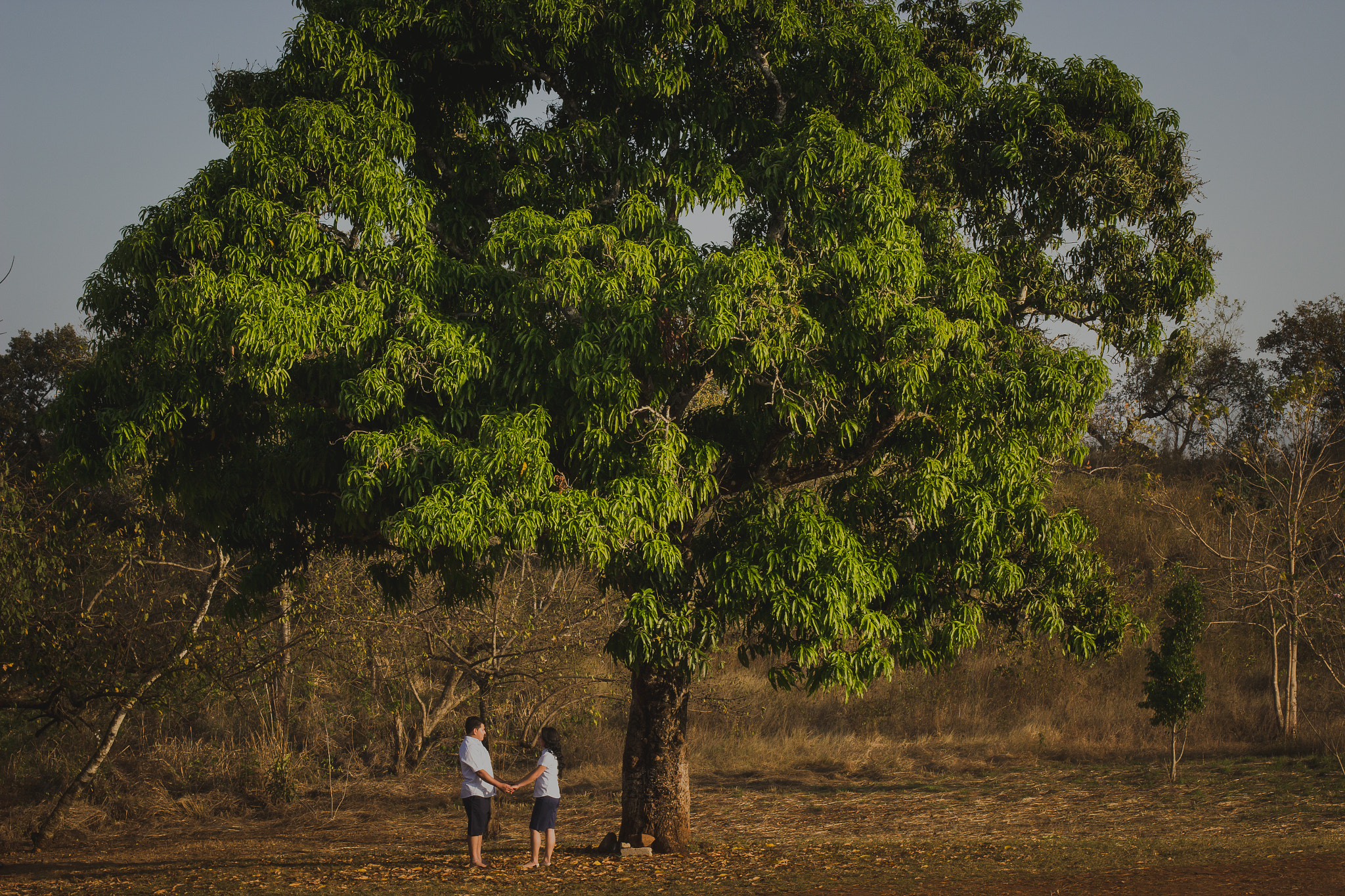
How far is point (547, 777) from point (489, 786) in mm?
547

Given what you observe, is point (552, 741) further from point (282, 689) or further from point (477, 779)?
point (282, 689)

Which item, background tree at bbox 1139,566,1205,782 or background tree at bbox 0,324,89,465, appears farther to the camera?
background tree at bbox 0,324,89,465

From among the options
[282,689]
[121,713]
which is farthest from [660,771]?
[282,689]

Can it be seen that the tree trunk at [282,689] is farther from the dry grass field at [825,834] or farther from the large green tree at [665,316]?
the large green tree at [665,316]

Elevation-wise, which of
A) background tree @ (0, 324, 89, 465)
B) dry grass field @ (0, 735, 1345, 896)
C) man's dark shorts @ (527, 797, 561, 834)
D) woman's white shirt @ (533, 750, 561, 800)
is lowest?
dry grass field @ (0, 735, 1345, 896)

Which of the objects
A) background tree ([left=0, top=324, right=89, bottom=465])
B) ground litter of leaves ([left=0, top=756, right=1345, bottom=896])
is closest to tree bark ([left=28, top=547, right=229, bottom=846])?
ground litter of leaves ([left=0, top=756, right=1345, bottom=896])

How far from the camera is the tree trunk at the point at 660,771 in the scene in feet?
34.6

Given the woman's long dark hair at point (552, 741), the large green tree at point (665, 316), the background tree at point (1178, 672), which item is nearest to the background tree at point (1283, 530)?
the background tree at point (1178, 672)

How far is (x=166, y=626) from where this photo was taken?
18.2 metres

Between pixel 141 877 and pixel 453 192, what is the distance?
308 inches

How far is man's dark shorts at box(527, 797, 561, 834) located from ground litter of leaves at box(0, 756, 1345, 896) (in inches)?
18.0

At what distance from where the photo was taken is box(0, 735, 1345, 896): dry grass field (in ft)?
30.1

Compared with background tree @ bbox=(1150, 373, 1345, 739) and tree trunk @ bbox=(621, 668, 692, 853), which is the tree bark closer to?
tree trunk @ bbox=(621, 668, 692, 853)

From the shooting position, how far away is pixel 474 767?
8969 millimetres
